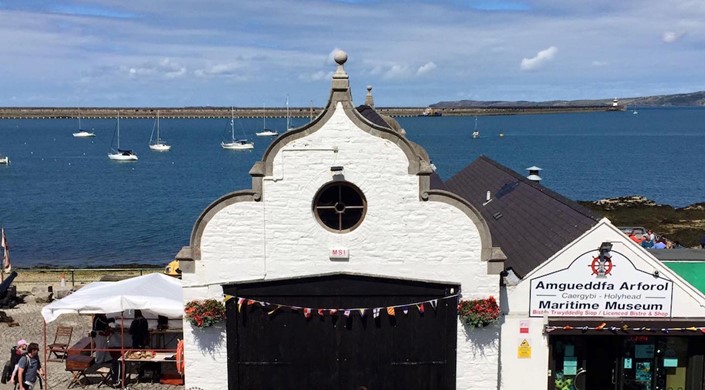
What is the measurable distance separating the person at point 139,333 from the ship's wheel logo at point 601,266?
10836 mm

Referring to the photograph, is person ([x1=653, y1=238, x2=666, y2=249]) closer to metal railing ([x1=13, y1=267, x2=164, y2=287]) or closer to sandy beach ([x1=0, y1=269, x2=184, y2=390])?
sandy beach ([x1=0, y1=269, x2=184, y2=390])

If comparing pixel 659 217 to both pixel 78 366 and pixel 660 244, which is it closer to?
pixel 660 244

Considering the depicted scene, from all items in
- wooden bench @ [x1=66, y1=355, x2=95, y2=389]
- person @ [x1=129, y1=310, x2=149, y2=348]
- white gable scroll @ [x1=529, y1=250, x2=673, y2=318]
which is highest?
white gable scroll @ [x1=529, y1=250, x2=673, y2=318]

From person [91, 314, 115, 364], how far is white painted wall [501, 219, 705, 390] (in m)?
9.65

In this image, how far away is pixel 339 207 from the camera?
43.4 feet

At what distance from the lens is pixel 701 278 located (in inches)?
573

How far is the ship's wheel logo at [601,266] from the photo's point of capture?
13336mm

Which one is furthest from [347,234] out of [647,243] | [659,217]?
[659,217]

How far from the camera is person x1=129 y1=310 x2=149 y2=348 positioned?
16500mm

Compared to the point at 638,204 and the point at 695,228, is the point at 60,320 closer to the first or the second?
the point at 695,228

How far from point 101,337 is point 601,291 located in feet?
39.3

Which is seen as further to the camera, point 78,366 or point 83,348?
point 83,348

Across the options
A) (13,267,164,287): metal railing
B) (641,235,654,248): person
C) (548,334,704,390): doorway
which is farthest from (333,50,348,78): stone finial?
(13,267,164,287): metal railing

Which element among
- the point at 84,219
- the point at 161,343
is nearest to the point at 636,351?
the point at 161,343
